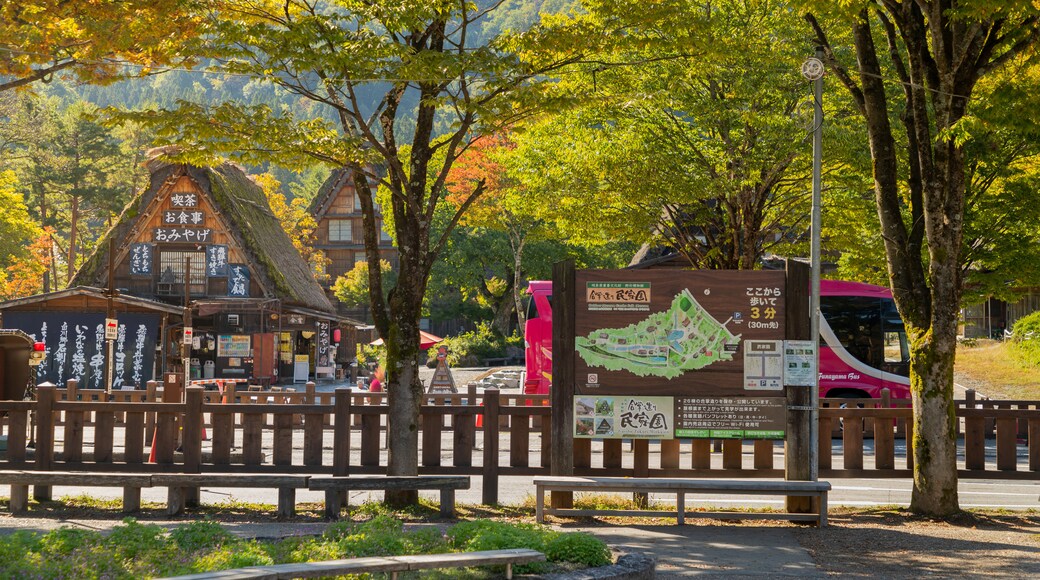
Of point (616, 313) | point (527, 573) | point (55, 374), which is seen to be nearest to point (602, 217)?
point (616, 313)

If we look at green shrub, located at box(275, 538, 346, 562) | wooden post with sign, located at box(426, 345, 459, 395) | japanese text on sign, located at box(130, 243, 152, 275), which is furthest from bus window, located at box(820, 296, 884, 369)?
japanese text on sign, located at box(130, 243, 152, 275)

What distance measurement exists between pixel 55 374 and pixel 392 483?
1204 inches

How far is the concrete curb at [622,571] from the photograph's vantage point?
7.79 m

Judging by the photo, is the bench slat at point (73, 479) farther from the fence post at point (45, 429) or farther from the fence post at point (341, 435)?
the fence post at point (341, 435)

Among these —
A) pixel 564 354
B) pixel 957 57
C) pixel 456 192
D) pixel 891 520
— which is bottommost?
pixel 891 520

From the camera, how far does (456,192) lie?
52625 mm

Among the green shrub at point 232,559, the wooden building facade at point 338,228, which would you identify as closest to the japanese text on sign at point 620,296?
the green shrub at point 232,559

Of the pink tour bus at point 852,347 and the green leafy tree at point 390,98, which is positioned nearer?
the green leafy tree at point 390,98

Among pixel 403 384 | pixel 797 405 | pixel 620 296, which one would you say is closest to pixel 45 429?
pixel 403 384

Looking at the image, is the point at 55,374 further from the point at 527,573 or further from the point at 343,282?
the point at 527,573

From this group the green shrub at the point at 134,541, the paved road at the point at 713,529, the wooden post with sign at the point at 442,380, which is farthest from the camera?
the wooden post with sign at the point at 442,380

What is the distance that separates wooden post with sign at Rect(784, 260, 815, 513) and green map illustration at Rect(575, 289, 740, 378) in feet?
2.52

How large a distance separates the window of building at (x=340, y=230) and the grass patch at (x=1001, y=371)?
41603 millimetres

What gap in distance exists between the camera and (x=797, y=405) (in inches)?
501
